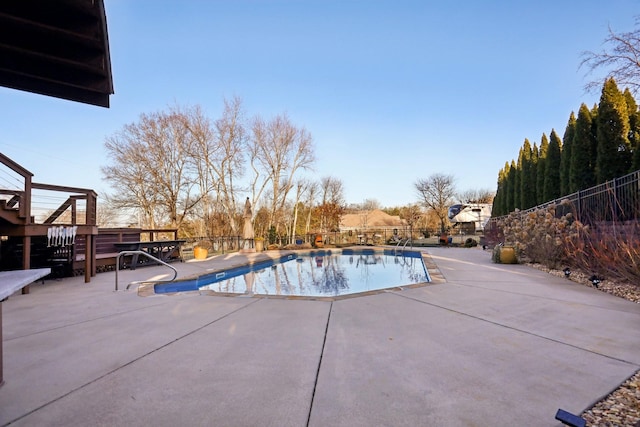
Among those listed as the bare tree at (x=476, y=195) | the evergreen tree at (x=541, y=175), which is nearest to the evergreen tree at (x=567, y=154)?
the evergreen tree at (x=541, y=175)

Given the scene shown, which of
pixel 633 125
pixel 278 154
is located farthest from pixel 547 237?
pixel 278 154

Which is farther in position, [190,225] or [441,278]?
[190,225]

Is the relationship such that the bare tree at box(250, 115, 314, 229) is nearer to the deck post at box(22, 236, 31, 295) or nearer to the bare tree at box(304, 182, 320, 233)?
→ the bare tree at box(304, 182, 320, 233)

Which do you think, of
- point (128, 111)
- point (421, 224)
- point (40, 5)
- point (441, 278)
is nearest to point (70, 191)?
point (40, 5)

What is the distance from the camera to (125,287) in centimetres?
521

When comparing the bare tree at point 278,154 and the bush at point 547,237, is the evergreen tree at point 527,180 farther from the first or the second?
the bare tree at point 278,154

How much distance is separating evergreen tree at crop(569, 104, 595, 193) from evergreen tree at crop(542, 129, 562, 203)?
2.49 metres

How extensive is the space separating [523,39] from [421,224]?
24.3 m

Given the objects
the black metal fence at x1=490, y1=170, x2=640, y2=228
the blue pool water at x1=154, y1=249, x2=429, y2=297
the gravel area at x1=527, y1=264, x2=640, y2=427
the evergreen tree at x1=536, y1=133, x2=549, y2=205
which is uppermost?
the evergreen tree at x1=536, y1=133, x2=549, y2=205

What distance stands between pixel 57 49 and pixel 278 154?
52.2 feet

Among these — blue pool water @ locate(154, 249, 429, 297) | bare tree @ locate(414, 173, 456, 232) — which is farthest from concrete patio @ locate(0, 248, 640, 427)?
bare tree @ locate(414, 173, 456, 232)

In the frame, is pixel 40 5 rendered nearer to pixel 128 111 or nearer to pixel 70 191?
pixel 70 191

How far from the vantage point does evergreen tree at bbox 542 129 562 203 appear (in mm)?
12031

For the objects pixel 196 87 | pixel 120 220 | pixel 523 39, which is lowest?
pixel 120 220
